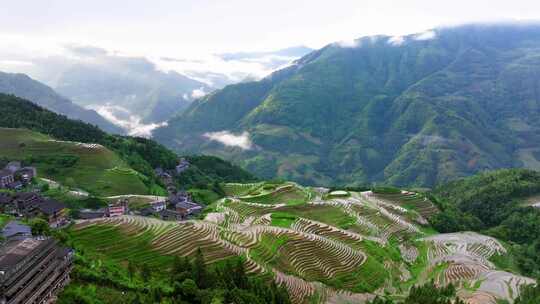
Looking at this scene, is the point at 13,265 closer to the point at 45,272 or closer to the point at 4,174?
the point at 45,272

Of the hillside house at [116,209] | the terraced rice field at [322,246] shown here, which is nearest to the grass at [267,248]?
the terraced rice field at [322,246]

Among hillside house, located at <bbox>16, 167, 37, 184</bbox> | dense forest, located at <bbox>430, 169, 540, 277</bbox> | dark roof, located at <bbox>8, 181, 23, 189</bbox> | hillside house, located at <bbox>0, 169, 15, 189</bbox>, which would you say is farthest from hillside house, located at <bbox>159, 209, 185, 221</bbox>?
dense forest, located at <bbox>430, 169, 540, 277</bbox>

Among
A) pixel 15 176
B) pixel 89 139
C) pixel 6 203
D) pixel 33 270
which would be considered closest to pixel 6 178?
pixel 15 176

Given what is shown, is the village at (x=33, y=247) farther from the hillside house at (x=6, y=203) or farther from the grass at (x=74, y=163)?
the grass at (x=74, y=163)

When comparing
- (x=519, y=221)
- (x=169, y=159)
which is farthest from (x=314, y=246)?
(x=169, y=159)

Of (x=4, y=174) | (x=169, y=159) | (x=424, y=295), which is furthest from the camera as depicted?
(x=169, y=159)

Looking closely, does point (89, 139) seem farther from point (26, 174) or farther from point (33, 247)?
point (33, 247)

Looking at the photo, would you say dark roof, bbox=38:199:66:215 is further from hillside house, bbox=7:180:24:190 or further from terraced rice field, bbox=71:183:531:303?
hillside house, bbox=7:180:24:190
